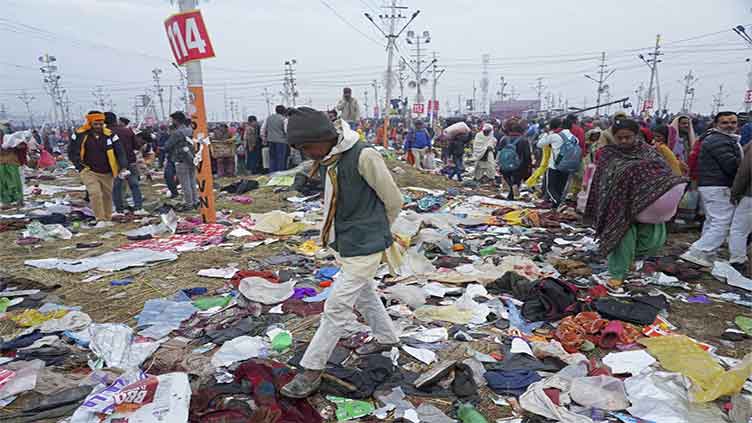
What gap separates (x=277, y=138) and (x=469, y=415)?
10559 mm

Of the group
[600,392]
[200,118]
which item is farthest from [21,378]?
[200,118]

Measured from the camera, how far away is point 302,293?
4492 millimetres

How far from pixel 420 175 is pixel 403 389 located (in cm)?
970

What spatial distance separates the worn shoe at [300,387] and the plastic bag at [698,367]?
229 cm

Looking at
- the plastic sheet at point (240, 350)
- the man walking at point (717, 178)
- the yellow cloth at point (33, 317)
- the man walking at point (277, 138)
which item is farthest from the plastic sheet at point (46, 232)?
the man walking at point (717, 178)

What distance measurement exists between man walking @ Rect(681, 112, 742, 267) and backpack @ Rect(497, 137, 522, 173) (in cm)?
397

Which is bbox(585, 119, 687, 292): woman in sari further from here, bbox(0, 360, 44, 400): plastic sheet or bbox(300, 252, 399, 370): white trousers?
bbox(0, 360, 44, 400): plastic sheet

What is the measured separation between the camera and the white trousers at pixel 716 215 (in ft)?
16.9

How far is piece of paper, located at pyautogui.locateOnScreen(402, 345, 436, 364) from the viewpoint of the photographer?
10.7 ft

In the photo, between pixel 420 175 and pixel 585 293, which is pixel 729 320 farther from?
pixel 420 175

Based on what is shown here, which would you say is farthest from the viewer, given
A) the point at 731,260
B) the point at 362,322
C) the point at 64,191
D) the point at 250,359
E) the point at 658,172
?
the point at 64,191

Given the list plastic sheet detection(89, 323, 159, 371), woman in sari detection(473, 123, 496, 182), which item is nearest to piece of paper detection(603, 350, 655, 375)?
plastic sheet detection(89, 323, 159, 371)

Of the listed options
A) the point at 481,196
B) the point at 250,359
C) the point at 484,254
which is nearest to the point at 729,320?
the point at 484,254

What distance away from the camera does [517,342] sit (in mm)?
3502
